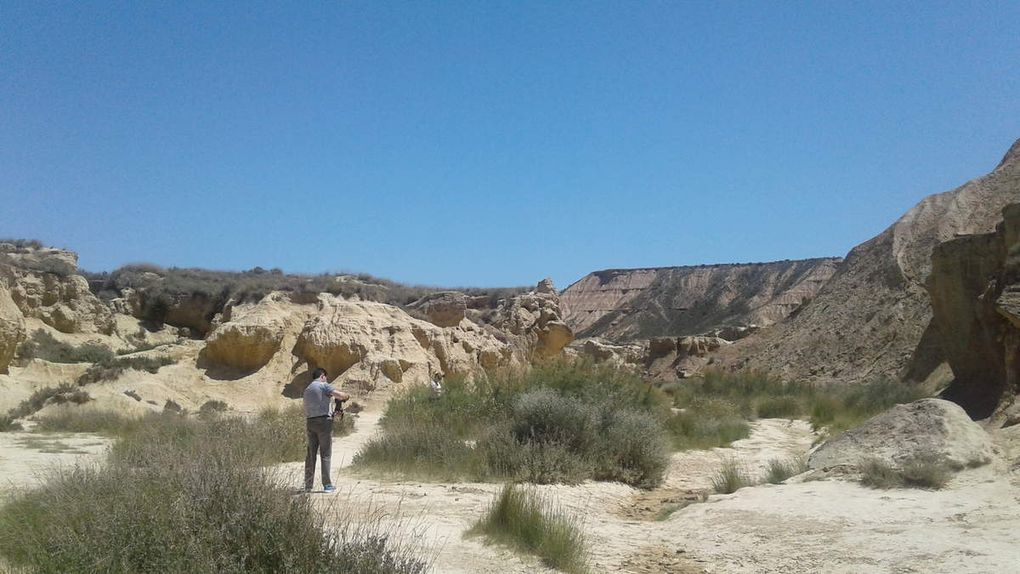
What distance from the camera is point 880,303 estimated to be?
35375 mm

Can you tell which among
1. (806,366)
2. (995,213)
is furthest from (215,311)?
(995,213)

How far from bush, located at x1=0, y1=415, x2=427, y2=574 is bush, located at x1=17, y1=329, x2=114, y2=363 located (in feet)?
64.6

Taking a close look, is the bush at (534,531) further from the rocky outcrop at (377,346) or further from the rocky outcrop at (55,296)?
the rocky outcrop at (55,296)

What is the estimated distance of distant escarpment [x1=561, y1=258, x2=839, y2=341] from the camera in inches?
3565

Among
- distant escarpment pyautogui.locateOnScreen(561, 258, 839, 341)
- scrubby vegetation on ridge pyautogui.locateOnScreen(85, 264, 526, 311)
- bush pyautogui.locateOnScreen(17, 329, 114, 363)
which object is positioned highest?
distant escarpment pyautogui.locateOnScreen(561, 258, 839, 341)

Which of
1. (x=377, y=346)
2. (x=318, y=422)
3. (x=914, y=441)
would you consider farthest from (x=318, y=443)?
(x=377, y=346)

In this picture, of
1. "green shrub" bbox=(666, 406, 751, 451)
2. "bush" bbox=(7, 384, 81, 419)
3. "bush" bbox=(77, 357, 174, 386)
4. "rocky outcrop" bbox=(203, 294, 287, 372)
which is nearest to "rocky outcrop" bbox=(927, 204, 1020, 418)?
"green shrub" bbox=(666, 406, 751, 451)

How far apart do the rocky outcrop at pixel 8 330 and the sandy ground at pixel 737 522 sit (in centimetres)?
855

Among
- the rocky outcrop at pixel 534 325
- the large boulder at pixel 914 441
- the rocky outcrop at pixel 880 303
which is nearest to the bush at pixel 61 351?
the rocky outcrop at pixel 534 325

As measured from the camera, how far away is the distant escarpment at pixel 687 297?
3565 inches

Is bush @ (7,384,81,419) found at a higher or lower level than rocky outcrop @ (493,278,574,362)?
lower

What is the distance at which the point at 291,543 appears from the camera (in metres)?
4.35

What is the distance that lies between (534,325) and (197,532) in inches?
1067

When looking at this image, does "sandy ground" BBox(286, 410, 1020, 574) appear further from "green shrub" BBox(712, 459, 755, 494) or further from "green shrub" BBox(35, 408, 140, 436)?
"green shrub" BBox(35, 408, 140, 436)
